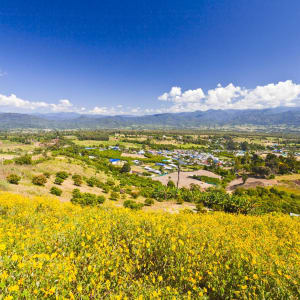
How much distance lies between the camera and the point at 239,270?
3.60m

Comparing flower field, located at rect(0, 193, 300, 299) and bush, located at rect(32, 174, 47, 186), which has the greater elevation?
flower field, located at rect(0, 193, 300, 299)

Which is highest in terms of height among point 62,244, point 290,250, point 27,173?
point 62,244

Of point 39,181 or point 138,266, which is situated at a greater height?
point 138,266

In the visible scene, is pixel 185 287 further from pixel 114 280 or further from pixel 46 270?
pixel 46 270

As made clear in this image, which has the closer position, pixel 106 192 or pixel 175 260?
pixel 175 260

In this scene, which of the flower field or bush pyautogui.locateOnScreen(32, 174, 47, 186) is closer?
the flower field

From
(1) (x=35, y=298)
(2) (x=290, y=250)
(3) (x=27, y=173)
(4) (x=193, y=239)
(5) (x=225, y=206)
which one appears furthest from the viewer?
(3) (x=27, y=173)

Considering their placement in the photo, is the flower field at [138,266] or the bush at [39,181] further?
the bush at [39,181]

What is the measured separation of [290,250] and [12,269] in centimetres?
762

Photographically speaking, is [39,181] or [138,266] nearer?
[138,266]

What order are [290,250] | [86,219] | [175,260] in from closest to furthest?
[175,260] → [290,250] → [86,219]

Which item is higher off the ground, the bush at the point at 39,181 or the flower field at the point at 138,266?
the flower field at the point at 138,266

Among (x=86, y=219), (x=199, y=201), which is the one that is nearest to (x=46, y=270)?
(x=86, y=219)

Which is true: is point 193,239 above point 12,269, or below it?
below
